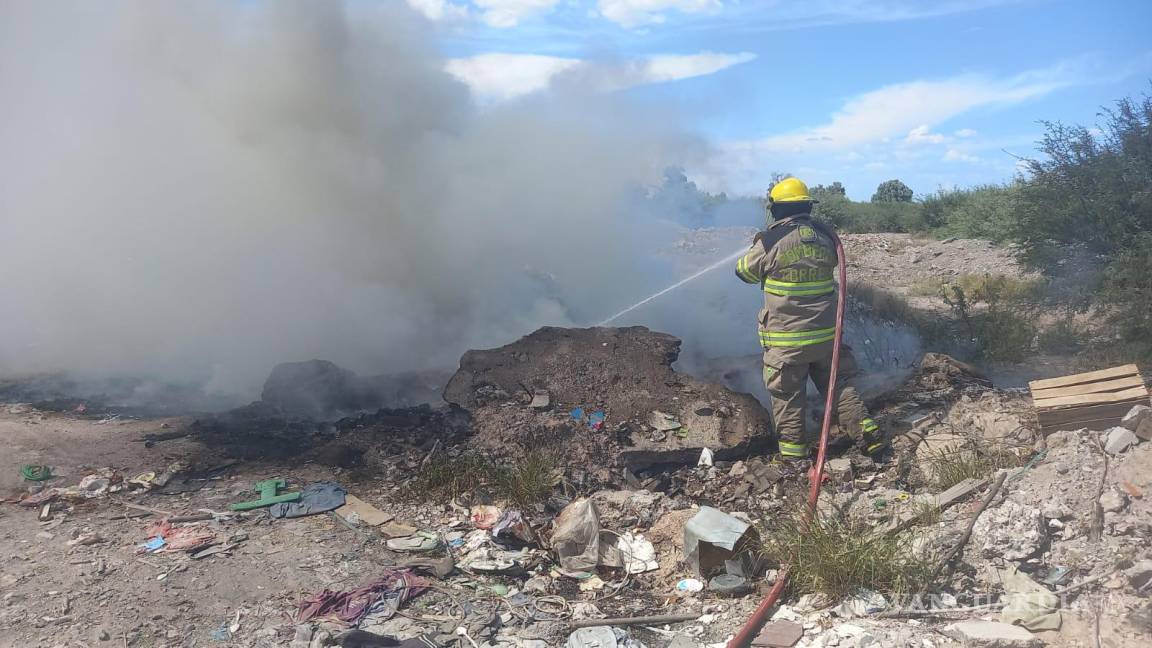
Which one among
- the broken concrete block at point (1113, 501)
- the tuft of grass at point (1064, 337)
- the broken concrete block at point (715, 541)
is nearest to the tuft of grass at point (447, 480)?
the broken concrete block at point (715, 541)

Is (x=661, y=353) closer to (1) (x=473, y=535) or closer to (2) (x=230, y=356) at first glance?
(1) (x=473, y=535)

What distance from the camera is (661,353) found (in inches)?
241

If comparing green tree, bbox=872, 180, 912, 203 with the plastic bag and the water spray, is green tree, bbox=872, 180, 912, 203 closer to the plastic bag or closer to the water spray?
the water spray

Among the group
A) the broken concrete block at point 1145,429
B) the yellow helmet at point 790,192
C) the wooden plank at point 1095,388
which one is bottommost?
the broken concrete block at point 1145,429

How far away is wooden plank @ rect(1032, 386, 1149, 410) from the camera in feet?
12.9

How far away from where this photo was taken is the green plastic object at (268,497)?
14.9 ft

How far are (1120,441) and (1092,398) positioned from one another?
1.66 ft

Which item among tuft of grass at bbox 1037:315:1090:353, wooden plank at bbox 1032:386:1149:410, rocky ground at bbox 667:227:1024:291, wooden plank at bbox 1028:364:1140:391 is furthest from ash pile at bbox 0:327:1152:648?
rocky ground at bbox 667:227:1024:291

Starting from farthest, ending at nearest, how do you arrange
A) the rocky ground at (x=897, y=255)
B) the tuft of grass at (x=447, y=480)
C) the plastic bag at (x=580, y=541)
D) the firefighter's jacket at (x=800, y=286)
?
the rocky ground at (x=897, y=255) < the firefighter's jacket at (x=800, y=286) < the tuft of grass at (x=447, y=480) < the plastic bag at (x=580, y=541)

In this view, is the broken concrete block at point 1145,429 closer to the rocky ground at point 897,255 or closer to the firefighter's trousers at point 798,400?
the firefighter's trousers at point 798,400

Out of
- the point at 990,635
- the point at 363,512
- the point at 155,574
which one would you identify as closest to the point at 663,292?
the point at 363,512

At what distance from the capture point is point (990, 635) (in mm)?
2697

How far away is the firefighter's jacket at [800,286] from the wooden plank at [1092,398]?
127 centimetres

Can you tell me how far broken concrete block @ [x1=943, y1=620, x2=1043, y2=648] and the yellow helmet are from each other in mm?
2917
